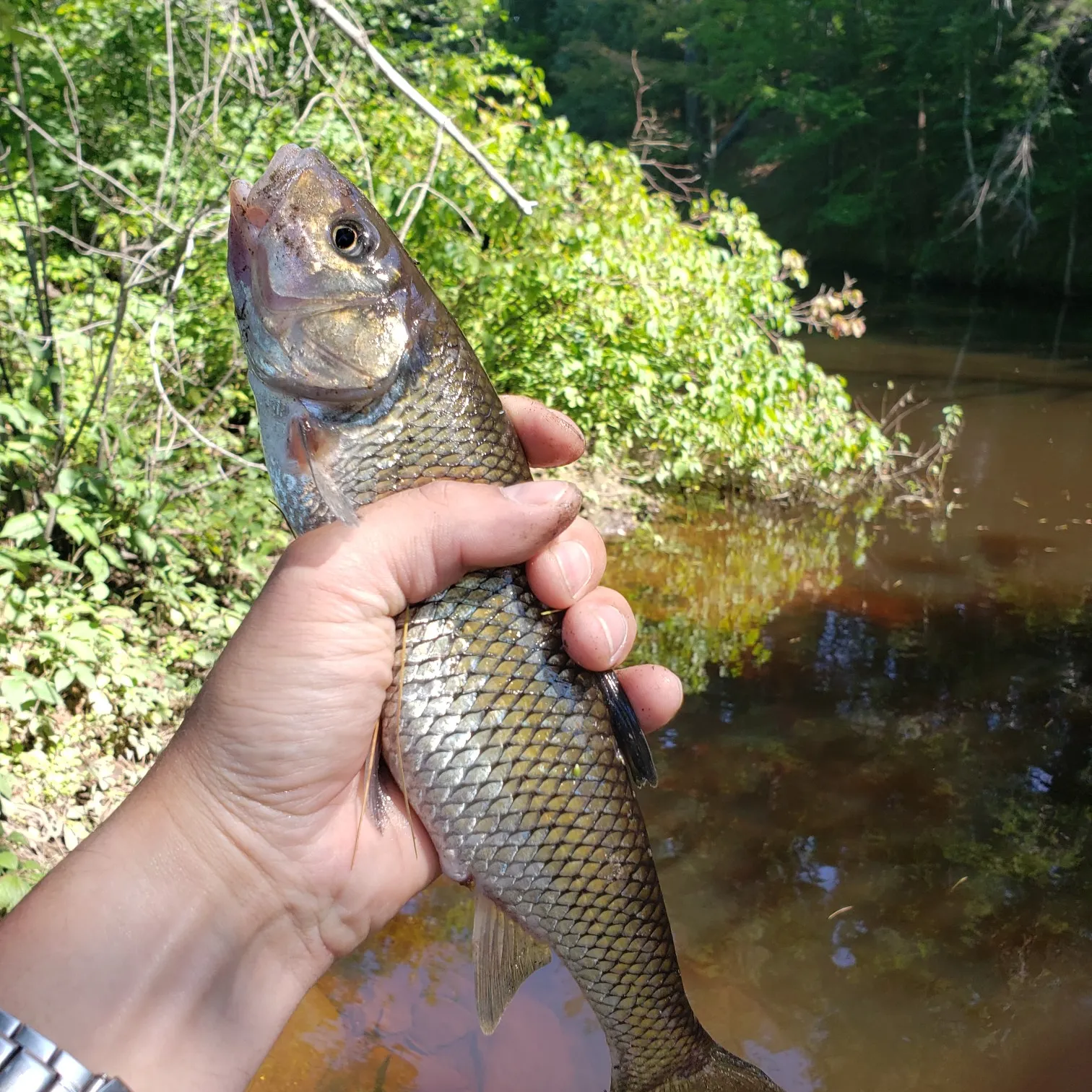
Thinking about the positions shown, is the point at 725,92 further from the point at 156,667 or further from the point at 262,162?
the point at 156,667

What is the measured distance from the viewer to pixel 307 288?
5.99 feet

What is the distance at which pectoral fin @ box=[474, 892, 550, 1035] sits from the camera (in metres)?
2.07

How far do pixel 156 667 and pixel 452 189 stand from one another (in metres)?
4.25

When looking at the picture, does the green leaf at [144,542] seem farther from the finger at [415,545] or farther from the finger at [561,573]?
the finger at [561,573]

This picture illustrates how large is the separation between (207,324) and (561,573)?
509 cm

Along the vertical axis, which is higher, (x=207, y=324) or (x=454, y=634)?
(x=454, y=634)

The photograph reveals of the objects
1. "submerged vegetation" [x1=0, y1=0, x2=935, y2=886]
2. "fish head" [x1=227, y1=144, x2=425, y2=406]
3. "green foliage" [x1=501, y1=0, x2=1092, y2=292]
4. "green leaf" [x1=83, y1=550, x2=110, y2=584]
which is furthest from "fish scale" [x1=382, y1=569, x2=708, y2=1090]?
"green foliage" [x1=501, y1=0, x2=1092, y2=292]

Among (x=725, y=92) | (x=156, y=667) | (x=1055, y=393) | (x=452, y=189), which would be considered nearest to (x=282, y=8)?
(x=452, y=189)

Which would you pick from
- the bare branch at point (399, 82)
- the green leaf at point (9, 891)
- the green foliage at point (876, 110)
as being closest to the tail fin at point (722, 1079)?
the green leaf at point (9, 891)

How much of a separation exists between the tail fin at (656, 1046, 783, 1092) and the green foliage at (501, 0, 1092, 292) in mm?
19373

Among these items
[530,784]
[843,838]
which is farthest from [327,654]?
[843,838]

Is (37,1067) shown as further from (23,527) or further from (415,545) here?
(23,527)

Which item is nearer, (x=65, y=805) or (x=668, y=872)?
(x=65, y=805)

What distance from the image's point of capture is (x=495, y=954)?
82.4 inches
